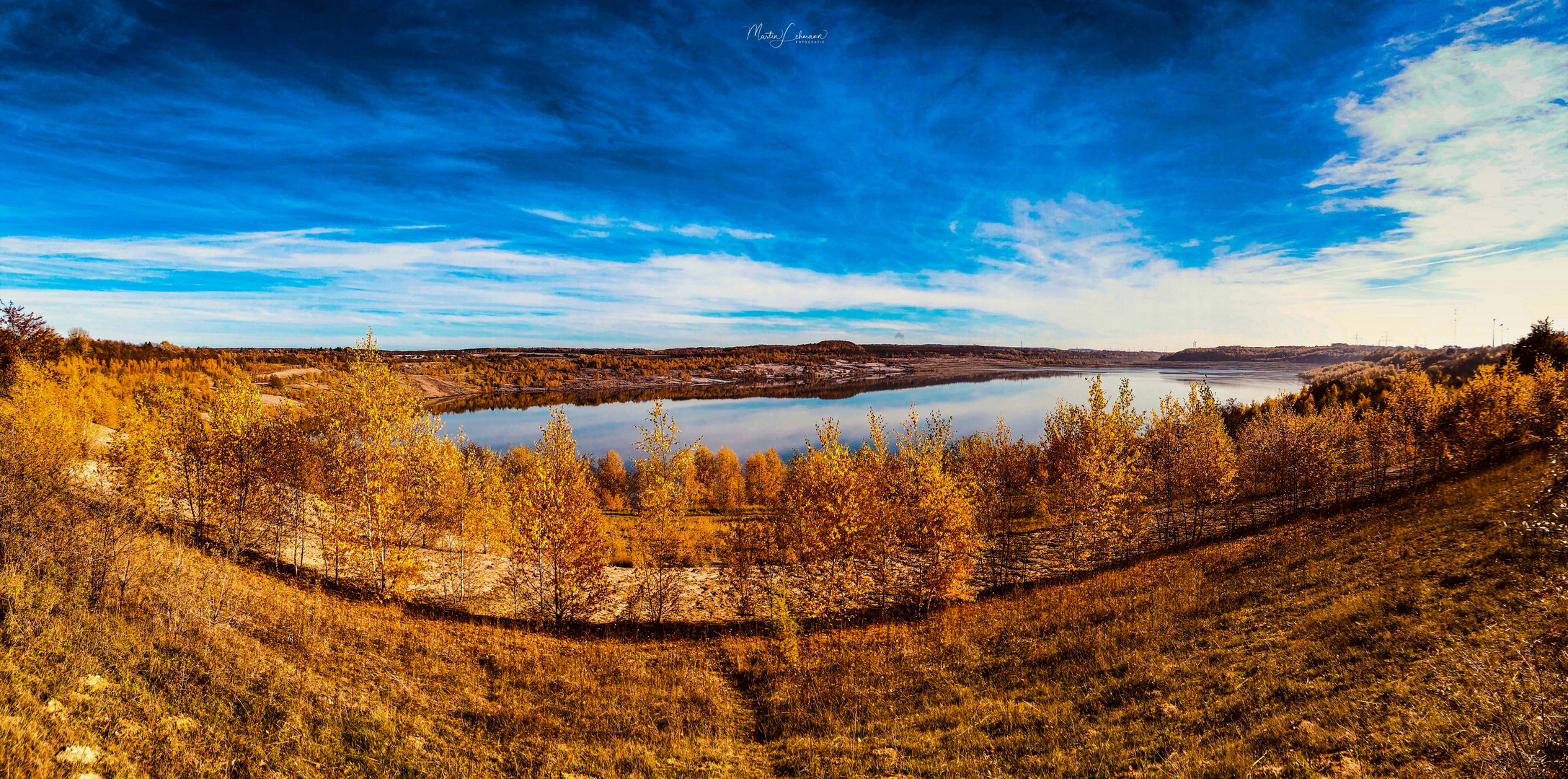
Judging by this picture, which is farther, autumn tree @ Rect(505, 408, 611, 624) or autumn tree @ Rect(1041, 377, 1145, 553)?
autumn tree @ Rect(1041, 377, 1145, 553)

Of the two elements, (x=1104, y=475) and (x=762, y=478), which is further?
(x=762, y=478)

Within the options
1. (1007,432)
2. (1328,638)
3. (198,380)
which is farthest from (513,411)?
(1328,638)

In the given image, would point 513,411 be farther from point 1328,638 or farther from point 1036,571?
point 1328,638

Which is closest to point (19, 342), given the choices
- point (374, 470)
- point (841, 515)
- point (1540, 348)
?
point (374, 470)

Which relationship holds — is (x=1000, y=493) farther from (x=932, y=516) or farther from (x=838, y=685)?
(x=838, y=685)

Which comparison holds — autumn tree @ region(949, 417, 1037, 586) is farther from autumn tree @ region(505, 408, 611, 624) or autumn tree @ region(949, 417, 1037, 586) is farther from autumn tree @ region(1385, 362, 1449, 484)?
autumn tree @ region(1385, 362, 1449, 484)

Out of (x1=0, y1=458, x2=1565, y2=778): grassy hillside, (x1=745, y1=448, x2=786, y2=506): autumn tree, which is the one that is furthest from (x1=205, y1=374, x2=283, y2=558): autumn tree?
(x1=745, y1=448, x2=786, y2=506): autumn tree
